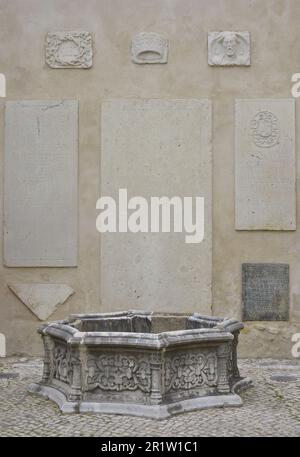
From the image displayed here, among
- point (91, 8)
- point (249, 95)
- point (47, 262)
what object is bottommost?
point (47, 262)

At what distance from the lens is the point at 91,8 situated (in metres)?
7.31

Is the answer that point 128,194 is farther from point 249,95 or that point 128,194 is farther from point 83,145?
point 249,95

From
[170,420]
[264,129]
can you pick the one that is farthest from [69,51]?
[170,420]

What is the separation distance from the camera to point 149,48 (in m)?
7.23

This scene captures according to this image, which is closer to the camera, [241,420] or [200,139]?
[241,420]

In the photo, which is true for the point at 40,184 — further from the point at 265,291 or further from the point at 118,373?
the point at 118,373

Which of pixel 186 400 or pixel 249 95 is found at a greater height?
pixel 249 95

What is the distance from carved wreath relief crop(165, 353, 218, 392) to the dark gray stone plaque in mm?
2329

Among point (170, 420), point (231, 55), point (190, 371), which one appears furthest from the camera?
point (231, 55)

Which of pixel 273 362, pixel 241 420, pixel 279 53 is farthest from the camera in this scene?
pixel 279 53

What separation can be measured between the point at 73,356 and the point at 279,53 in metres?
4.30

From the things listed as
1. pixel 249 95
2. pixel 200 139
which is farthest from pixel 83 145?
pixel 249 95

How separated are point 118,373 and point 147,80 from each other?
147 inches

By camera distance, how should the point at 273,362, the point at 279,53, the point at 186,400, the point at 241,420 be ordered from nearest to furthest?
the point at 241,420 < the point at 186,400 < the point at 273,362 < the point at 279,53
